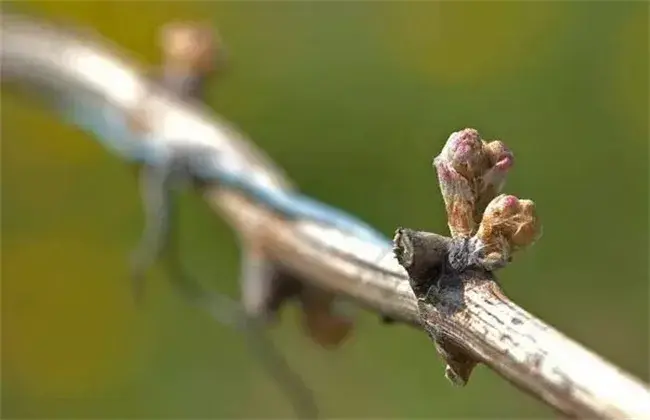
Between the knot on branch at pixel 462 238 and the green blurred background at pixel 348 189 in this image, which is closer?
the knot on branch at pixel 462 238

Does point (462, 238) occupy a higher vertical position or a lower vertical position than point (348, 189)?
lower

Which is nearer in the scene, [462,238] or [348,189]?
[462,238]

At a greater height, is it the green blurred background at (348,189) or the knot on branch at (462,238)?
the green blurred background at (348,189)

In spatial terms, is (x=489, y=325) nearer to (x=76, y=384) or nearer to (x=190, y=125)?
(x=190, y=125)
